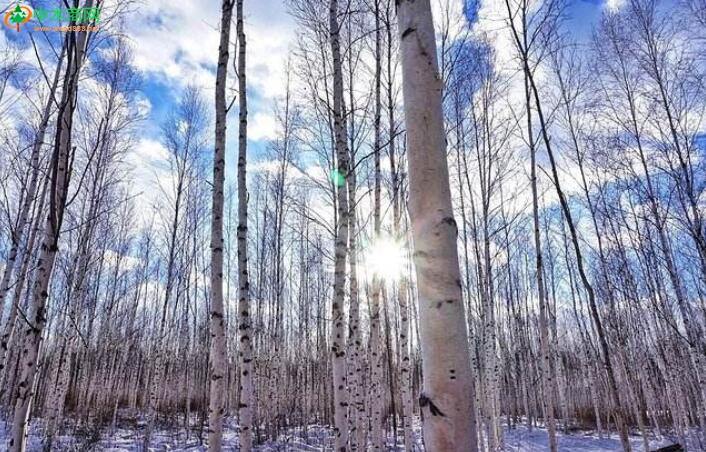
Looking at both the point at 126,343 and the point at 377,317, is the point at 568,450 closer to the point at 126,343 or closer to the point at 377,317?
the point at 377,317

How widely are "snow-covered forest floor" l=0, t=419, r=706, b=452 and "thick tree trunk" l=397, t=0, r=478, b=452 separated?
1002cm

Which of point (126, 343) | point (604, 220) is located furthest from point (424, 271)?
point (126, 343)

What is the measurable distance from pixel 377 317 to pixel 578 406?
2920 centimetres

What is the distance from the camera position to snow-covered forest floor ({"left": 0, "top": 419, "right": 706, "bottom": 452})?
1005 cm

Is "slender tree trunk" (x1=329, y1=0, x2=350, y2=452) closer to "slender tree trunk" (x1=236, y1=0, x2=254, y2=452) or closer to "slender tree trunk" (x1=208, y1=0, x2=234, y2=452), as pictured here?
"slender tree trunk" (x1=236, y1=0, x2=254, y2=452)

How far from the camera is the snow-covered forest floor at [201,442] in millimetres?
10055

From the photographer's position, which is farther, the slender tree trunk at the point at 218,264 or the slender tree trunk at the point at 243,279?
the slender tree trunk at the point at 243,279

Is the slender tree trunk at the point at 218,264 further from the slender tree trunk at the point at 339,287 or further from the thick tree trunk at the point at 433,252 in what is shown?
the thick tree trunk at the point at 433,252

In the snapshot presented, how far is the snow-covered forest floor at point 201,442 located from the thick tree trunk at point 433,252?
10022mm

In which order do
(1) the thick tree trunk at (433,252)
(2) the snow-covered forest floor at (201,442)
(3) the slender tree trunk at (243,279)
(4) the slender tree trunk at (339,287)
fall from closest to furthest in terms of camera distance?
(1) the thick tree trunk at (433,252) < (3) the slender tree trunk at (243,279) < (4) the slender tree trunk at (339,287) < (2) the snow-covered forest floor at (201,442)

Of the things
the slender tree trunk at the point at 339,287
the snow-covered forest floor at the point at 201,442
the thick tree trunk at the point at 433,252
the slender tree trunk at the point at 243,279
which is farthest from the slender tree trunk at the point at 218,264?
the snow-covered forest floor at the point at 201,442

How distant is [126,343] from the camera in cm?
2272

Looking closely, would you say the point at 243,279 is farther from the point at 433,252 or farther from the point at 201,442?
the point at 201,442

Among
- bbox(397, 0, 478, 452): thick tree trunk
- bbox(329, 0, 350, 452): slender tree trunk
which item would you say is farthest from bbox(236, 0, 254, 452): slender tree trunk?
bbox(397, 0, 478, 452): thick tree trunk
